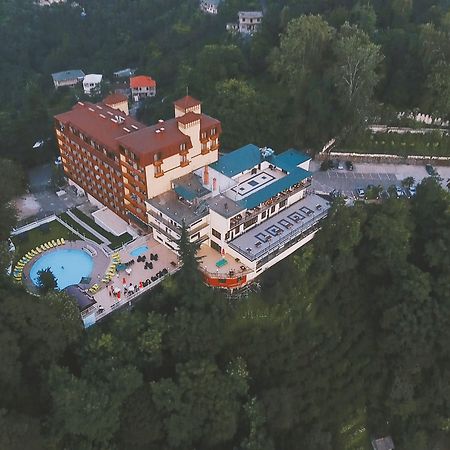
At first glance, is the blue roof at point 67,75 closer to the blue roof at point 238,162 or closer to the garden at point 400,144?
the garden at point 400,144

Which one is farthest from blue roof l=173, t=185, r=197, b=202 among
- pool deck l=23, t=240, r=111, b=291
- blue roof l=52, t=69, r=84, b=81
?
blue roof l=52, t=69, r=84, b=81

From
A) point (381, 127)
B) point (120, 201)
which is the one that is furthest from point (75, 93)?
point (381, 127)

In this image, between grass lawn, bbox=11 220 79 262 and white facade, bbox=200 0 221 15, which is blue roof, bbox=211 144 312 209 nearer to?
grass lawn, bbox=11 220 79 262

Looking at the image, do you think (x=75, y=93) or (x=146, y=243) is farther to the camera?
(x=75, y=93)

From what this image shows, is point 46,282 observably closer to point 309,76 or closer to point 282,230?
point 282,230

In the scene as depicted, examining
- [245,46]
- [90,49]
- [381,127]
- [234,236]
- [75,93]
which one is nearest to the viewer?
[234,236]

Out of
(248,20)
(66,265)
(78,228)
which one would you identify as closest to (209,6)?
(248,20)

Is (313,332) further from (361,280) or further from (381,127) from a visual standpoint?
(381,127)
